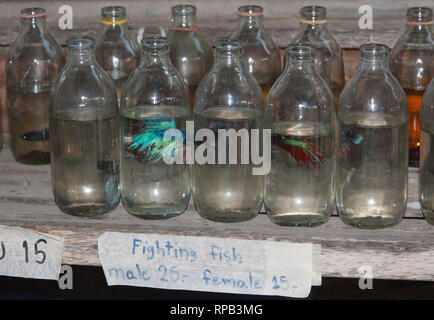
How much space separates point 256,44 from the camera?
54.7 inches

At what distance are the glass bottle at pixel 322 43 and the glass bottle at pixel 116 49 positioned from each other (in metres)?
0.33

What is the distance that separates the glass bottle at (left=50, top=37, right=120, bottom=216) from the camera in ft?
3.82

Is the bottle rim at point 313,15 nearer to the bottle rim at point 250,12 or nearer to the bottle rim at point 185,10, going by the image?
the bottle rim at point 250,12

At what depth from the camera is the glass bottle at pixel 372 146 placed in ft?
3.59

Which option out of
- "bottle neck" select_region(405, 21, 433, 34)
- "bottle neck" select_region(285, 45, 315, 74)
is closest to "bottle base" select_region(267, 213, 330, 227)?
"bottle neck" select_region(285, 45, 315, 74)

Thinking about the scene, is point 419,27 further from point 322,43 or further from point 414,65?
point 322,43

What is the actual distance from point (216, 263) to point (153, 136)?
0.22 meters

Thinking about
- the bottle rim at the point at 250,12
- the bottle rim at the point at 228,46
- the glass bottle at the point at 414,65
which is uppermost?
the bottle rim at the point at 250,12

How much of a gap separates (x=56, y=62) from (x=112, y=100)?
304 mm

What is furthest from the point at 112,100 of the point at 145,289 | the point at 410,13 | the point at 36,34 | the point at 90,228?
the point at 145,289

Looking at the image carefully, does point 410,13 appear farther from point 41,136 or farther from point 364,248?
point 41,136

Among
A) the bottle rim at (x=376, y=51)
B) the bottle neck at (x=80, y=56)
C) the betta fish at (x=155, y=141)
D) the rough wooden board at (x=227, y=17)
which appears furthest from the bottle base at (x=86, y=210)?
the rough wooden board at (x=227, y=17)

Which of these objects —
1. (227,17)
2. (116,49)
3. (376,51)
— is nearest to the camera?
(376,51)

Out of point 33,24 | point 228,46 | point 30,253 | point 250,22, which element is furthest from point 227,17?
point 30,253
